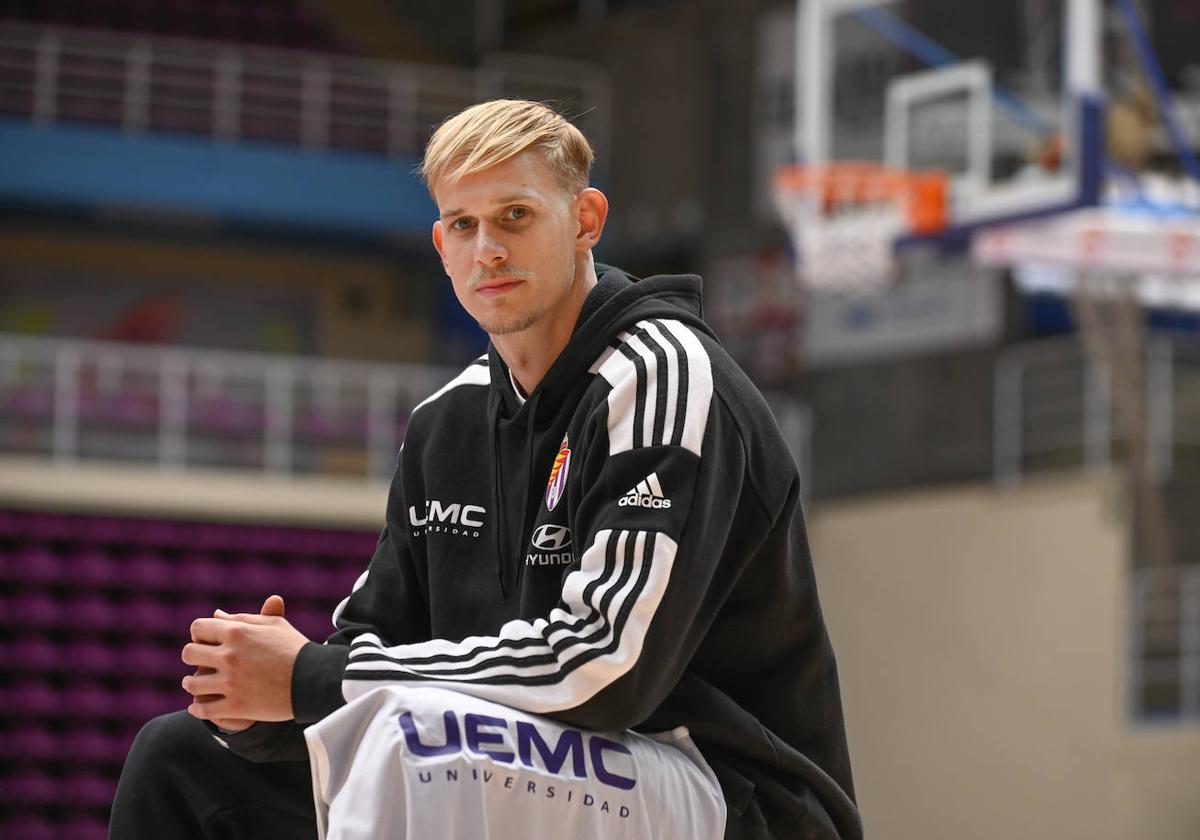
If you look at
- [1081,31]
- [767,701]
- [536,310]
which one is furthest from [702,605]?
[1081,31]

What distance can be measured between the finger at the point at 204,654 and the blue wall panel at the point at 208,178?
13.9 metres

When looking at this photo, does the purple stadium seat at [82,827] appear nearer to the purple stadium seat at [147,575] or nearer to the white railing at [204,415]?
the purple stadium seat at [147,575]

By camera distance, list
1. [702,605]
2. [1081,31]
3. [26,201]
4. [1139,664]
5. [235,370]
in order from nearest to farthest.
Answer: [702,605] < [1081,31] < [1139,664] < [235,370] < [26,201]

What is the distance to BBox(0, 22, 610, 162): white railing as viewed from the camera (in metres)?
16.2

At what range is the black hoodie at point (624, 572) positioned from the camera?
91.6 inches

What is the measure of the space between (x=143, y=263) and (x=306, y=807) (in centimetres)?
Result: 1681

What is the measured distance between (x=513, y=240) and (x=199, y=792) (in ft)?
2.89

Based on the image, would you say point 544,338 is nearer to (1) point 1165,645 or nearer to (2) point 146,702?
(2) point 146,702

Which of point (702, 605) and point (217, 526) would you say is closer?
point (702, 605)

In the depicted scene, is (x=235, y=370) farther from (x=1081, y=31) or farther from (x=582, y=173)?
(x=582, y=173)

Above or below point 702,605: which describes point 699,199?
above

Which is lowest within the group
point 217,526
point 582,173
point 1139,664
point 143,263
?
point 1139,664

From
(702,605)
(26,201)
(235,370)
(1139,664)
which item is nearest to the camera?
(702,605)

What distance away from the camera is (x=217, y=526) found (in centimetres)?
1318
